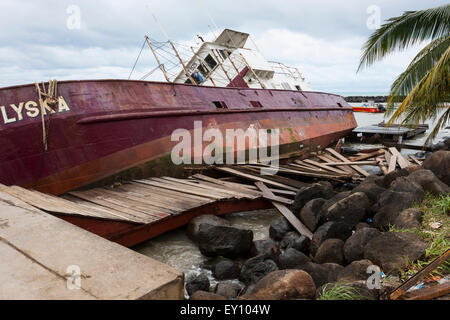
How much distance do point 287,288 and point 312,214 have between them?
3.20 meters

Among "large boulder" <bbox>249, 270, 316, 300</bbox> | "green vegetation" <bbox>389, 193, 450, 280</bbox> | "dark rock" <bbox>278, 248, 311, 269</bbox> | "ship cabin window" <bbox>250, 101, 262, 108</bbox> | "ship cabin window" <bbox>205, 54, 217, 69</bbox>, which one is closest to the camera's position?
"large boulder" <bbox>249, 270, 316, 300</bbox>

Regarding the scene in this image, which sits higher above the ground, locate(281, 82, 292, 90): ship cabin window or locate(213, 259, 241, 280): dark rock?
locate(281, 82, 292, 90): ship cabin window

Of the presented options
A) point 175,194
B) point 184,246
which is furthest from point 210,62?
point 184,246

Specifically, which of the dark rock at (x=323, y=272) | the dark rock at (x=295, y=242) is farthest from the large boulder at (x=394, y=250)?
the dark rock at (x=295, y=242)

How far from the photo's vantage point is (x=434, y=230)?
393cm

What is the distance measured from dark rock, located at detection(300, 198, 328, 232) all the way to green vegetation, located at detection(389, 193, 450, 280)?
1.52 m

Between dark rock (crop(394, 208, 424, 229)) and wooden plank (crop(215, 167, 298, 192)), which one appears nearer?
dark rock (crop(394, 208, 424, 229))

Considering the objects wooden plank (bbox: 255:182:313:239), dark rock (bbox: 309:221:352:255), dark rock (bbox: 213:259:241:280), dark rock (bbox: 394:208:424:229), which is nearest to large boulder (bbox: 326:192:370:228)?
dark rock (bbox: 309:221:352:255)

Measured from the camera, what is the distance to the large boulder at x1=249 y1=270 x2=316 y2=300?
2979mm

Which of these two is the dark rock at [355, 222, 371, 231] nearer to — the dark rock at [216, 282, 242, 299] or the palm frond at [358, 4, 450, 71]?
the dark rock at [216, 282, 242, 299]

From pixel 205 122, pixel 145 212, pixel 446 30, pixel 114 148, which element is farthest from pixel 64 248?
pixel 446 30

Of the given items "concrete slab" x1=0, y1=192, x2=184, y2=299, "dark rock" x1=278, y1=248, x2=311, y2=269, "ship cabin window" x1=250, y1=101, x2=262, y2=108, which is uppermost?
"ship cabin window" x1=250, y1=101, x2=262, y2=108
